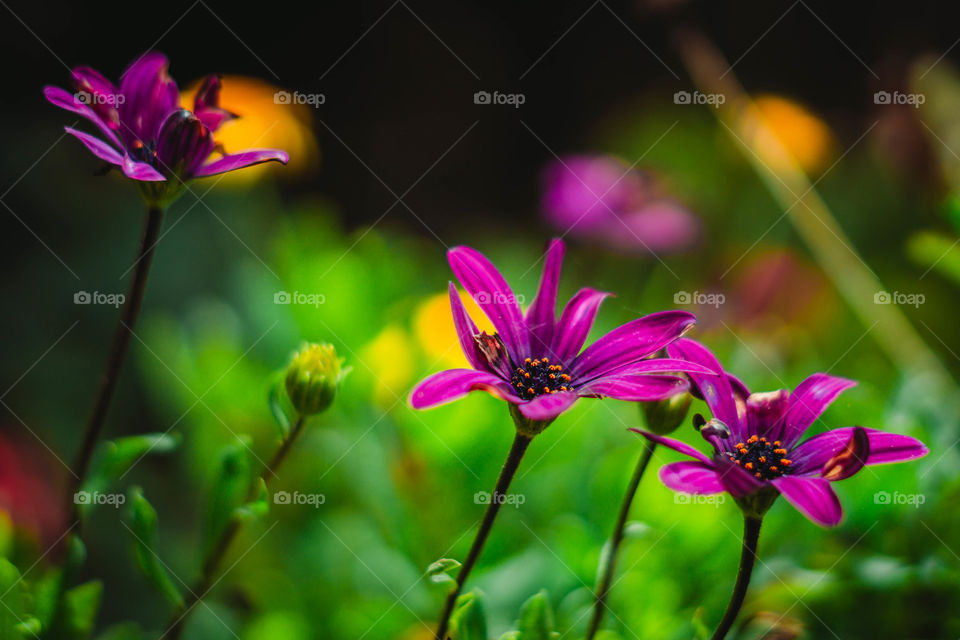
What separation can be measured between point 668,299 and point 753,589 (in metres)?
0.44

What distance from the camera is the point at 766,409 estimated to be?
46 centimetres

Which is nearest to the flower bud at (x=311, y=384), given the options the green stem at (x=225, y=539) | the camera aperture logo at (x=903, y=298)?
the green stem at (x=225, y=539)

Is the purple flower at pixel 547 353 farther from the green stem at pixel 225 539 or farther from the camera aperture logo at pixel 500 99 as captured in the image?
the camera aperture logo at pixel 500 99

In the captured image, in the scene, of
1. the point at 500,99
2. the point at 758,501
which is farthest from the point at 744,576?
the point at 500,99

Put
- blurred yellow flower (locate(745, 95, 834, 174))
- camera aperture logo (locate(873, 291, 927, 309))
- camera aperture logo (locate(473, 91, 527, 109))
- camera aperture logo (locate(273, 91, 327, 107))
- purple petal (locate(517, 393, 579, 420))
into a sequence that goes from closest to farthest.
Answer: purple petal (locate(517, 393, 579, 420)) < camera aperture logo (locate(273, 91, 327, 107)) < camera aperture logo (locate(873, 291, 927, 309)) < blurred yellow flower (locate(745, 95, 834, 174)) < camera aperture logo (locate(473, 91, 527, 109))

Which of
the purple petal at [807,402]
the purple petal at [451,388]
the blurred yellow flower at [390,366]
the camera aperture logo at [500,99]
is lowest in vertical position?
the purple petal at [451,388]

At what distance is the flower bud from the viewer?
0.47 meters

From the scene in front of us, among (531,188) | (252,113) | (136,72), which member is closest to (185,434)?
(252,113)

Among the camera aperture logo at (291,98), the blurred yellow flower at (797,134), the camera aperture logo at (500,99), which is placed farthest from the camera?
the camera aperture logo at (500,99)

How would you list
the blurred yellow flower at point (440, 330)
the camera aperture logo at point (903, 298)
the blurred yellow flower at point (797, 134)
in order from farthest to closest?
the blurred yellow flower at point (797, 134) → the camera aperture logo at point (903, 298) → the blurred yellow flower at point (440, 330)

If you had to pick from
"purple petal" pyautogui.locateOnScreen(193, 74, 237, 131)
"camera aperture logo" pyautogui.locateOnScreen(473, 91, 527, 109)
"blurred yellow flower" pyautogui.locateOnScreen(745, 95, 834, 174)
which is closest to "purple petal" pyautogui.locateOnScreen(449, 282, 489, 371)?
"purple petal" pyautogui.locateOnScreen(193, 74, 237, 131)

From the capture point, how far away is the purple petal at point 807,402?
46cm

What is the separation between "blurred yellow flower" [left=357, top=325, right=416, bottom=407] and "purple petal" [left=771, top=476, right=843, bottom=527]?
43cm

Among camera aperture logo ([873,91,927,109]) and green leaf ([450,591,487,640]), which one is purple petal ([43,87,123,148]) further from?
camera aperture logo ([873,91,927,109])
